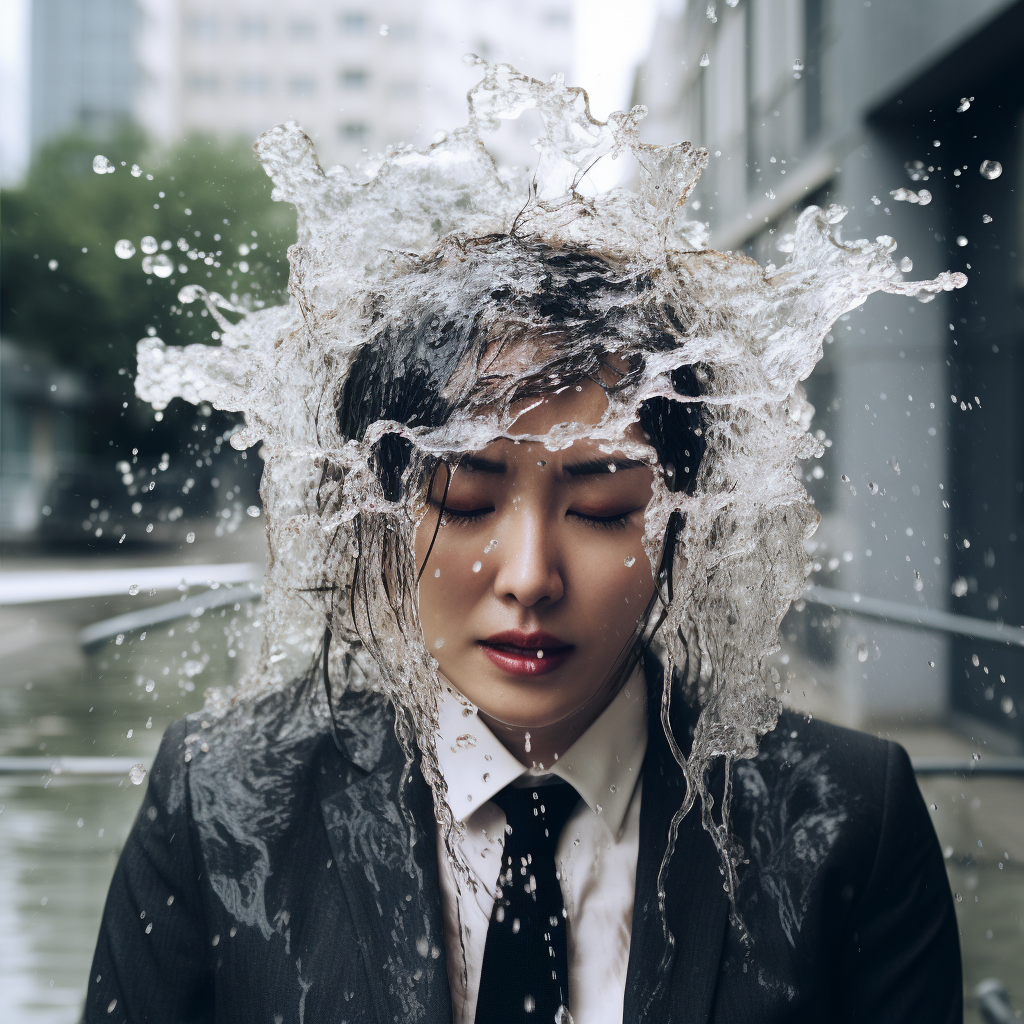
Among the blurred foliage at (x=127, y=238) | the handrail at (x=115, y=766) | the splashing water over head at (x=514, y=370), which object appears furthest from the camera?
the handrail at (x=115, y=766)

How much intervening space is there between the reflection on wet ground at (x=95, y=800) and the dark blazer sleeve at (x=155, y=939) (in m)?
1.25

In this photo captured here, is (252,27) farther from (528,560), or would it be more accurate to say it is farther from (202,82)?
(528,560)

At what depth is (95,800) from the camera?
11.1ft

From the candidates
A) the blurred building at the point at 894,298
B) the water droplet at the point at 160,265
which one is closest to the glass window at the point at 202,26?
the water droplet at the point at 160,265

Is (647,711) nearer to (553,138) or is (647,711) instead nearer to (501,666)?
(501,666)

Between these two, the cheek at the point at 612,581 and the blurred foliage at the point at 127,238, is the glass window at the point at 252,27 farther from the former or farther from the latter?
the cheek at the point at 612,581

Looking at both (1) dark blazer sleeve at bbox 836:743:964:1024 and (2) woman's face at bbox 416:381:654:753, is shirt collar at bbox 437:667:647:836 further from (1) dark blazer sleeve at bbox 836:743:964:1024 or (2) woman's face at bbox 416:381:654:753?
(1) dark blazer sleeve at bbox 836:743:964:1024

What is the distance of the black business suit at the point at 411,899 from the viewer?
1.27m

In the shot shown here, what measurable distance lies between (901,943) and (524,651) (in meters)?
0.84

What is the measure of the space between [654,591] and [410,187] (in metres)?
0.91

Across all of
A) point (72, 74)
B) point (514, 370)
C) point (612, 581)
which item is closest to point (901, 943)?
point (612, 581)

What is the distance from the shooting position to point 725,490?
1.42 m

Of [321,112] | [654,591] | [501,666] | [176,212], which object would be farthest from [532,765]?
[176,212]

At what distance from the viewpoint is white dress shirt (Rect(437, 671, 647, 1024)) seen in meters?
1.30
